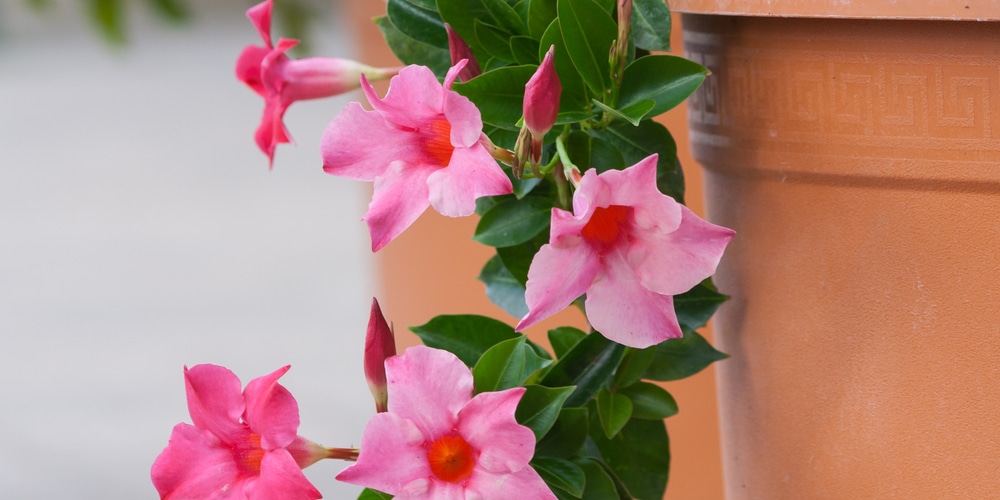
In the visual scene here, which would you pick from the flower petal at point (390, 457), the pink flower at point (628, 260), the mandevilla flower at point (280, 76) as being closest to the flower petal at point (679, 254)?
the pink flower at point (628, 260)

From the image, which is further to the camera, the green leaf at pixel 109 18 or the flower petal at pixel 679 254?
the green leaf at pixel 109 18

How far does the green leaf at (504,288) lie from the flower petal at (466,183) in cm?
18

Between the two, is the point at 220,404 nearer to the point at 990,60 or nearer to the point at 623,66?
the point at 623,66

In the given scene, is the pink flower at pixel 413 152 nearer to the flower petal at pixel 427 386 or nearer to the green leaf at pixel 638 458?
the flower petal at pixel 427 386


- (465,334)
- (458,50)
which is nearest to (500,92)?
(458,50)

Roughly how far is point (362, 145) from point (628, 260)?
0.11 meters

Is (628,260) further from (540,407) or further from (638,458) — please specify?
(638,458)

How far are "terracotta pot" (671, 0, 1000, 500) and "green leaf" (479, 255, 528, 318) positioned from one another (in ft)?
0.38

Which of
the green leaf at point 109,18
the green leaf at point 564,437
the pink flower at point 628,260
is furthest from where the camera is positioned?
the green leaf at point 109,18

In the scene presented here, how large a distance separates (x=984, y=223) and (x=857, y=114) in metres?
0.06

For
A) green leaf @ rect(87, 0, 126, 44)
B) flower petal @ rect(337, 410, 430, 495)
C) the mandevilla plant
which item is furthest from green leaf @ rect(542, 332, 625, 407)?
green leaf @ rect(87, 0, 126, 44)

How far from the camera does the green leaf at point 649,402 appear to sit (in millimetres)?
509

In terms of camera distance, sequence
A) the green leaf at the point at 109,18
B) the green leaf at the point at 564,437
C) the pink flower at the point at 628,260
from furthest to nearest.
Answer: the green leaf at the point at 109,18 → the green leaf at the point at 564,437 → the pink flower at the point at 628,260

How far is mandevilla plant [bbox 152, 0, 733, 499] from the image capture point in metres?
0.38
